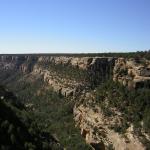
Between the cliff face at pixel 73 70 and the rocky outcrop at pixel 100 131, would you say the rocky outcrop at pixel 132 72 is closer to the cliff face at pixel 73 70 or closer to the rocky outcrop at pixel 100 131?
the cliff face at pixel 73 70

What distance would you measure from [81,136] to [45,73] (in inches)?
2221

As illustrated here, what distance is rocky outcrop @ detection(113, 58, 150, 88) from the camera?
67125 mm

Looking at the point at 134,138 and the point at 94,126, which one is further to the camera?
the point at 94,126

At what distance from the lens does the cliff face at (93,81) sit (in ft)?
184

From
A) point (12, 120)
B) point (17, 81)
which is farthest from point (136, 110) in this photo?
point (17, 81)

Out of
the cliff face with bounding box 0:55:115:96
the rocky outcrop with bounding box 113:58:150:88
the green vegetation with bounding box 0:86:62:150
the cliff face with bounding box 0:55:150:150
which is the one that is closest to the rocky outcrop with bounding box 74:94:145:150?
the cliff face with bounding box 0:55:150:150

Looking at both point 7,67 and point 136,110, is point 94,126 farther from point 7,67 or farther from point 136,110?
point 7,67

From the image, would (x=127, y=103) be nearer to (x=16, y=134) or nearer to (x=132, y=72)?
(x=132, y=72)

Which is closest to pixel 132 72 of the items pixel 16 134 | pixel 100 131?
pixel 100 131

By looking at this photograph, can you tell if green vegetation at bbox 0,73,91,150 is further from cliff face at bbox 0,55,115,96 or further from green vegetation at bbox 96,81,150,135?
green vegetation at bbox 96,81,150,135

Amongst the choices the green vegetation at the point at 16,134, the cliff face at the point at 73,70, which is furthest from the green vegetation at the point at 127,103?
the green vegetation at the point at 16,134

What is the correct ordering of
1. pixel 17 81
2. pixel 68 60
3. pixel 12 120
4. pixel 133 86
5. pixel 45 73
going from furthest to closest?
pixel 17 81 → pixel 45 73 → pixel 68 60 → pixel 133 86 → pixel 12 120

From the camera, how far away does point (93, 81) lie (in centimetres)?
8481

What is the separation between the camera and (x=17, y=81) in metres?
135
